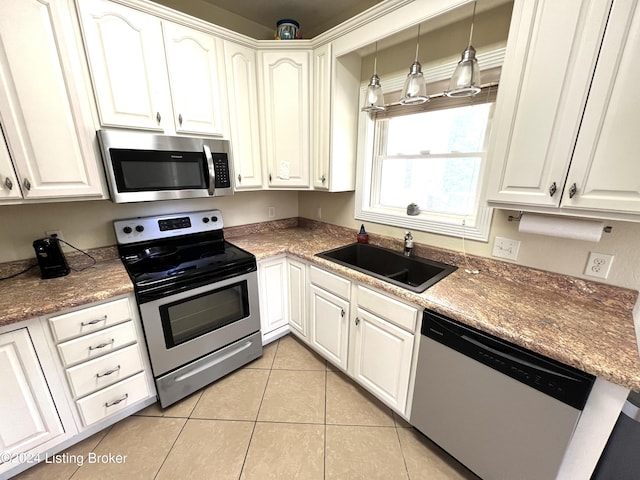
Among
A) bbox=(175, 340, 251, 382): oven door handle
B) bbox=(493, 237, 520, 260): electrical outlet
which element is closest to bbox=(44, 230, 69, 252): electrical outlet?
bbox=(175, 340, 251, 382): oven door handle

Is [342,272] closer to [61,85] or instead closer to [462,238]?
[462,238]

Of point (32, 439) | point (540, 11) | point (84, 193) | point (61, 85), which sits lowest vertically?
point (32, 439)

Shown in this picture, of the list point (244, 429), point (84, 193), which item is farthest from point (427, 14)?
point (244, 429)

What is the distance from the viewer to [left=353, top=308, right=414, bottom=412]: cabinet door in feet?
4.71

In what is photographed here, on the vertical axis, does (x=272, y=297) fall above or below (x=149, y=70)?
below

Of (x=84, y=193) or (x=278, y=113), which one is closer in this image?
(x=84, y=193)

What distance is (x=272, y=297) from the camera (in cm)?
212

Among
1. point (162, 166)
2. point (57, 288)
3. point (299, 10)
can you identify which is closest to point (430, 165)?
point (299, 10)

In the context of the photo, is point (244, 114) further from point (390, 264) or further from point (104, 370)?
point (104, 370)

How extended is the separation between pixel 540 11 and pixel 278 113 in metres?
1.57

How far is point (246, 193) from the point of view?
2416 millimetres

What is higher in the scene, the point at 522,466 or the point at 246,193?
the point at 246,193

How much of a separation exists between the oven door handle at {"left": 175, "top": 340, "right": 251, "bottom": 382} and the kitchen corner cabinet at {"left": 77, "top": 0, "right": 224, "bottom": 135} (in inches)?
61.7

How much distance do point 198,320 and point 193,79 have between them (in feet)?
5.18
